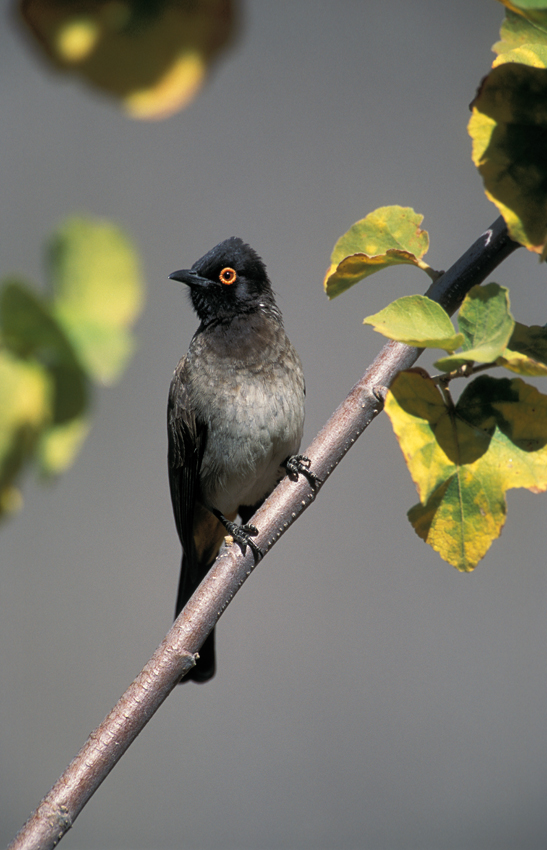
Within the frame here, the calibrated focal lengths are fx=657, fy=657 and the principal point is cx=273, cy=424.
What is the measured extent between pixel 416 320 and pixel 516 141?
0.09 meters

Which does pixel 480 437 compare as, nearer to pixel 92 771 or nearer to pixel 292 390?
pixel 92 771

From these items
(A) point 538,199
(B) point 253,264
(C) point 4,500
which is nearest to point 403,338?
(A) point 538,199

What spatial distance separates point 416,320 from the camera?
30 centimetres

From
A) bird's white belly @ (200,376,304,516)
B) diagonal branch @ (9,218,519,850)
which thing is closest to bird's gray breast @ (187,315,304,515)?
bird's white belly @ (200,376,304,516)

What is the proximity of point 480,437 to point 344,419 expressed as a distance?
0.13m

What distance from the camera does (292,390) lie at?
3.63 ft

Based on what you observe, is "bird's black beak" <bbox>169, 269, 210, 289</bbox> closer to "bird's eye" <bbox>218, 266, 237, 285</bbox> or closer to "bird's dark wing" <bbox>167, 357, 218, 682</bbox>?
"bird's eye" <bbox>218, 266, 237, 285</bbox>

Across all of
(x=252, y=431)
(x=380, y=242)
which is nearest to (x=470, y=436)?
(x=380, y=242)

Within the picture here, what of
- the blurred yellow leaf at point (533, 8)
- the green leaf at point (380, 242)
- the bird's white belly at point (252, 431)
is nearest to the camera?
the blurred yellow leaf at point (533, 8)

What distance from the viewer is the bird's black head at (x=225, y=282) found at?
1.12m

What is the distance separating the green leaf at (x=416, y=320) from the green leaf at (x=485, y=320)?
12mm

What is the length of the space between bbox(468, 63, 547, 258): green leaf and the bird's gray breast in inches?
30.9

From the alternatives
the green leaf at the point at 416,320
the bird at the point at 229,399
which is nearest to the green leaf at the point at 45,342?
the green leaf at the point at 416,320

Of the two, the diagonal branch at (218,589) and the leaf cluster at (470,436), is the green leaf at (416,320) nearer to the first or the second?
the leaf cluster at (470,436)
